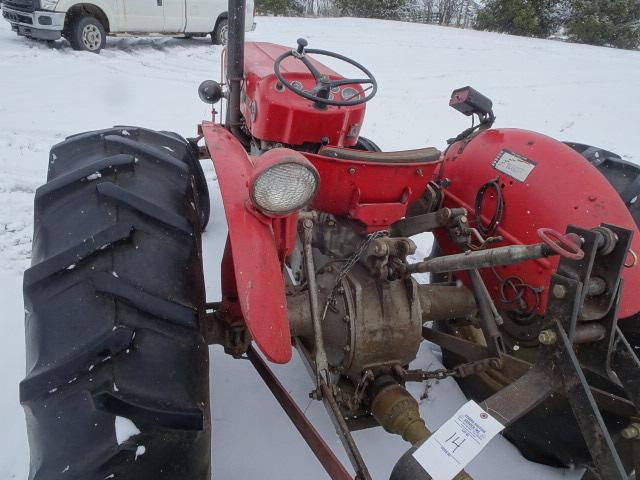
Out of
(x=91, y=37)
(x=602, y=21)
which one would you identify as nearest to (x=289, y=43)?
(x=91, y=37)

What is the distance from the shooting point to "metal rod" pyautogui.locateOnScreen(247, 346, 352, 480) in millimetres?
1358

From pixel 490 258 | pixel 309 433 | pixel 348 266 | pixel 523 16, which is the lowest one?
pixel 309 433

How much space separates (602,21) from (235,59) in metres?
18.5

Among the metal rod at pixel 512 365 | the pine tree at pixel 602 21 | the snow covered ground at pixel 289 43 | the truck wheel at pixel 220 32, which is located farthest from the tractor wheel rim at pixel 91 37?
the pine tree at pixel 602 21

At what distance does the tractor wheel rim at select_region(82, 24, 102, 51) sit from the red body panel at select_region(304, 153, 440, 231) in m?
7.79

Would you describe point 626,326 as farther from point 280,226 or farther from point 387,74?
point 387,74

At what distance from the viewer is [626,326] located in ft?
5.79

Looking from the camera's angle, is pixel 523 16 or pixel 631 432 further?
pixel 523 16

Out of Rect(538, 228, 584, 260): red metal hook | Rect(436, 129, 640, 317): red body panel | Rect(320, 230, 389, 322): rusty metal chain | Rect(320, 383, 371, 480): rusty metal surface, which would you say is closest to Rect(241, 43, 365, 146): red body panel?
Rect(436, 129, 640, 317): red body panel

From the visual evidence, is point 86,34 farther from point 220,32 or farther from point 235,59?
point 235,59

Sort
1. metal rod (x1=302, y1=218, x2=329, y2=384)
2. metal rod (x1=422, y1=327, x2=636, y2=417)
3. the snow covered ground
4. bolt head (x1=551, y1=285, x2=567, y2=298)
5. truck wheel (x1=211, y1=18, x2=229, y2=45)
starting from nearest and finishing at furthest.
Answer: bolt head (x1=551, y1=285, x2=567, y2=298), metal rod (x1=422, y1=327, x2=636, y2=417), metal rod (x1=302, y1=218, x2=329, y2=384), the snow covered ground, truck wheel (x1=211, y1=18, x2=229, y2=45)

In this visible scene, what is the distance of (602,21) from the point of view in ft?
56.0

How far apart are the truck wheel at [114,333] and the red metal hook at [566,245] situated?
0.84m

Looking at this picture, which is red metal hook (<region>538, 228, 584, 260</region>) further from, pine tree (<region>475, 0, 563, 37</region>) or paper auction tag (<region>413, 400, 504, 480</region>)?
pine tree (<region>475, 0, 563, 37</region>)
